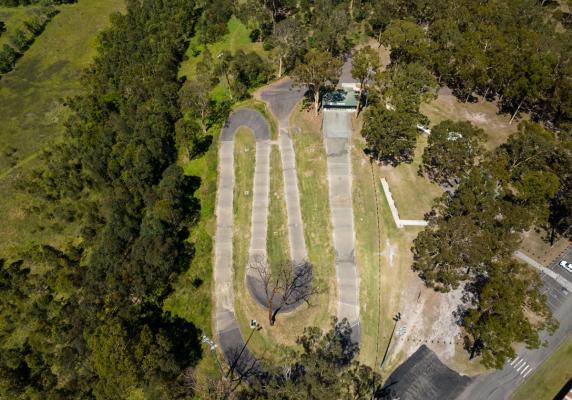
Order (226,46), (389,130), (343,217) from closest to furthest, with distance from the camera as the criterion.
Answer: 1. (389,130)
2. (343,217)
3. (226,46)

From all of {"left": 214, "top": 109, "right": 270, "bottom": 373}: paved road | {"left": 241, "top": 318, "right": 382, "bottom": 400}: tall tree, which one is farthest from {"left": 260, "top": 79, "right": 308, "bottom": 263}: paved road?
{"left": 241, "top": 318, "right": 382, "bottom": 400}: tall tree

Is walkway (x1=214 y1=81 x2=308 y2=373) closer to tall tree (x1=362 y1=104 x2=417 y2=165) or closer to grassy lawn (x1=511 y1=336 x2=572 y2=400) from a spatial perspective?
tall tree (x1=362 y1=104 x2=417 y2=165)

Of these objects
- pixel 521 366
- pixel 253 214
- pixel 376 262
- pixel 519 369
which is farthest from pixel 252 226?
pixel 521 366

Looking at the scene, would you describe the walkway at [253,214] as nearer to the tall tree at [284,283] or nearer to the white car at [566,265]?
the tall tree at [284,283]

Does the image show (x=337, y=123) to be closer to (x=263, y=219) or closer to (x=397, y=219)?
(x=397, y=219)

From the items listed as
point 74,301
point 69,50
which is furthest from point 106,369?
point 69,50

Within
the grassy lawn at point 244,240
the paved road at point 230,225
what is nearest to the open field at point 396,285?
the grassy lawn at point 244,240
